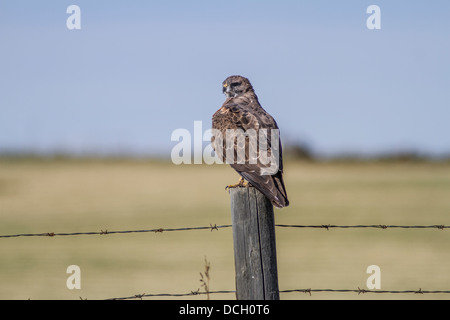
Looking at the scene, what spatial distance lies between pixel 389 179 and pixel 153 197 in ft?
60.9

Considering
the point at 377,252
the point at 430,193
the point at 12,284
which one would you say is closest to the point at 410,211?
the point at 430,193

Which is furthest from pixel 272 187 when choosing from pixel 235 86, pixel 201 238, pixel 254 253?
pixel 201 238

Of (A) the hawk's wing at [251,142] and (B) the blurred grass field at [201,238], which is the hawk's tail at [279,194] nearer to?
(A) the hawk's wing at [251,142]

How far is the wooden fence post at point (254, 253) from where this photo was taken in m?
5.12

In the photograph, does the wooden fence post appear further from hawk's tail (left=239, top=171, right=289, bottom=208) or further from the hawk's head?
the hawk's head

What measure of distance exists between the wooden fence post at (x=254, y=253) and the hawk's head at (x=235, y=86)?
3.57 meters

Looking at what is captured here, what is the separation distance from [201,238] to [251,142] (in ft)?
76.5

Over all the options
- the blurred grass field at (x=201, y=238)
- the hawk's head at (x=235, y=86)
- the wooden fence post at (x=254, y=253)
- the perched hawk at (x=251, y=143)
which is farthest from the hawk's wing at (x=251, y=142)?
the blurred grass field at (x=201, y=238)

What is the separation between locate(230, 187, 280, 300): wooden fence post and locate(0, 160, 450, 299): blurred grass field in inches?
413

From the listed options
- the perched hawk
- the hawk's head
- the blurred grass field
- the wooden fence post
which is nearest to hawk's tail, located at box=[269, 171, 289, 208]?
the perched hawk

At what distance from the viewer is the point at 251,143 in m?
6.95

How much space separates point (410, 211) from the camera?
120 ft

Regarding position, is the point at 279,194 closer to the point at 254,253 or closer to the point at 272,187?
the point at 272,187
